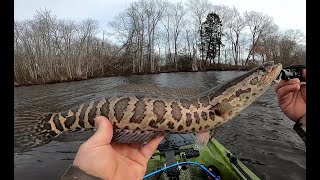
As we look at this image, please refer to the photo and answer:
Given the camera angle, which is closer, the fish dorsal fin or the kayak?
the fish dorsal fin

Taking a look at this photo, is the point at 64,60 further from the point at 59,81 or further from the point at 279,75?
the point at 279,75

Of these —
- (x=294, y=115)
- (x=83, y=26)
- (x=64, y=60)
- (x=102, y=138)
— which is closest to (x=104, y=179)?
(x=102, y=138)

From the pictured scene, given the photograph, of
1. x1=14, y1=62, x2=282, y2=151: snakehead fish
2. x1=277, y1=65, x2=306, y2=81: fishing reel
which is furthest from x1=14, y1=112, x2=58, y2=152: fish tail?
x1=277, y1=65, x2=306, y2=81: fishing reel

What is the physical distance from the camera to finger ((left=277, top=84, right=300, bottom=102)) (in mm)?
4043

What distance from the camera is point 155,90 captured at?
11.6ft

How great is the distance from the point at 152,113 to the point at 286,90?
1947 millimetres

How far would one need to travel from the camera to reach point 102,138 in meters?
3.01

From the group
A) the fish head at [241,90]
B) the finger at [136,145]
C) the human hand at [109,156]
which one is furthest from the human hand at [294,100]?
the finger at [136,145]

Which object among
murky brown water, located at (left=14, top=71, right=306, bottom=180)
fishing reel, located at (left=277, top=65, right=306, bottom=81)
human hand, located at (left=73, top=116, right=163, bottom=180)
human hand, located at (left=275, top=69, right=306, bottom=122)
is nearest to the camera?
human hand, located at (left=73, top=116, right=163, bottom=180)

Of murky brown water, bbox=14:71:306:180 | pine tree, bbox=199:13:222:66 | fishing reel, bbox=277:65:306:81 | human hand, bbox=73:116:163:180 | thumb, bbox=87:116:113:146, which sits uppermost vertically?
pine tree, bbox=199:13:222:66

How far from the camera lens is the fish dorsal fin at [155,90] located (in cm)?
349

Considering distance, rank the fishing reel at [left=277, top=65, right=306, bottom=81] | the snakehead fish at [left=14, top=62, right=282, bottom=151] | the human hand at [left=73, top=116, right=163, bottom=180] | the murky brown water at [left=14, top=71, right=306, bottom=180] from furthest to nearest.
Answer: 1. the murky brown water at [left=14, top=71, right=306, bottom=180]
2. the fishing reel at [left=277, top=65, right=306, bottom=81]
3. the snakehead fish at [left=14, top=62, right=282, bottom=151]
4. the human hand at [left=73, top=116, right=163, bottom=180]

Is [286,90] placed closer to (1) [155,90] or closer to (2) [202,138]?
(2) [202,138]

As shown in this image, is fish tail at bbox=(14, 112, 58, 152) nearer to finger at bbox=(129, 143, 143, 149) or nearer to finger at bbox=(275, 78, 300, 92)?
finger at bbox=(129, 143, 143, 149)
